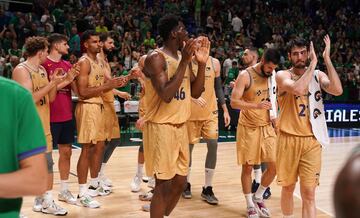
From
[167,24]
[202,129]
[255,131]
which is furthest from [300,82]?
[202,129]

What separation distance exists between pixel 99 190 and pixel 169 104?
2.56 metres

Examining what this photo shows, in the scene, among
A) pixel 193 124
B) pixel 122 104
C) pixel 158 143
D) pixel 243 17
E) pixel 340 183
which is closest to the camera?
pixel 340 183

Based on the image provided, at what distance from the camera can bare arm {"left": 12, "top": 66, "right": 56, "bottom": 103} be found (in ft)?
16.9

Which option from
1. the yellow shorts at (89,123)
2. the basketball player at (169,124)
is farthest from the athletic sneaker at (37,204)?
the basketball player at (169,124)

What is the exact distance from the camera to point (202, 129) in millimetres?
6566

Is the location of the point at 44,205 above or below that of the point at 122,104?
below

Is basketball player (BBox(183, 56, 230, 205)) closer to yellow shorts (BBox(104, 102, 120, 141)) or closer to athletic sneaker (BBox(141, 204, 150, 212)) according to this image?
athletic sneaker (BBox(141, 204, 150, 212))

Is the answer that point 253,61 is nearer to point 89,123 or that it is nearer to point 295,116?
point 295,116

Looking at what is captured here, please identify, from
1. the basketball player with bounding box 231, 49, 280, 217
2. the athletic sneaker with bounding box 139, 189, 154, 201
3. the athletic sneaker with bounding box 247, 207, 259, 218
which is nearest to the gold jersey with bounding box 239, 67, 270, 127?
the basketball player with bounding box 231, 49, 280, 217

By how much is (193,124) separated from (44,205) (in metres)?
1.99

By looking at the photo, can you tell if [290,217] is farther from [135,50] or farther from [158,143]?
[135,50]

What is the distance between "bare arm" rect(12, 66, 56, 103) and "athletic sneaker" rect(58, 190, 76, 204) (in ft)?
5.08

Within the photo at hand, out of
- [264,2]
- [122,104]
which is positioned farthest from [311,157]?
[264,2]

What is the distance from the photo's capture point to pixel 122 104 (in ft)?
37.9
